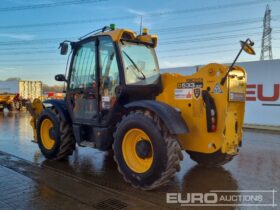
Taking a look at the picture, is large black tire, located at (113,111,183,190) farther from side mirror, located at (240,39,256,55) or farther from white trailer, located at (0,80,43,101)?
white trailer, located at (0,80,43,101)

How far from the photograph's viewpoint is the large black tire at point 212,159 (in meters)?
5.80

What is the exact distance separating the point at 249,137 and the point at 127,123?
6883 mm

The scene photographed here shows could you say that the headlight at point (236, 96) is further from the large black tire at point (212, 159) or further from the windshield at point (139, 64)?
the windshield at point (139, 64)

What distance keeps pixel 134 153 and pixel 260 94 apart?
32.6ft

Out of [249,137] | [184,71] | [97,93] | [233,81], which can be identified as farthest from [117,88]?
[184,71]

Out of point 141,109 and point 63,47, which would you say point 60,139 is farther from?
Answer: point 141,109

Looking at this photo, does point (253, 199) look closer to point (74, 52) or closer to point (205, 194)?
point (205, 194)

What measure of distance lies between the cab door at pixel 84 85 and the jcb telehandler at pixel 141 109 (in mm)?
20

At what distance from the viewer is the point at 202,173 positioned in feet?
19.7

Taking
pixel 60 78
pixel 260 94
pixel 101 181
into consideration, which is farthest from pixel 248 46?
pixel 260 94

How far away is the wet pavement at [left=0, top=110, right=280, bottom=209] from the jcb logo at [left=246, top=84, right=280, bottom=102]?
577 cm

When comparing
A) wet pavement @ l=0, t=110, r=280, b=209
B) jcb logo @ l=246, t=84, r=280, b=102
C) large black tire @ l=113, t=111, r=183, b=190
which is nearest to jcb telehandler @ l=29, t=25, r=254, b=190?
large black tire @ l=113, t=111, r=183, b=190

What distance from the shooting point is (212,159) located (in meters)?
6.06

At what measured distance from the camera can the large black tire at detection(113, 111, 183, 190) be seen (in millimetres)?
4676
